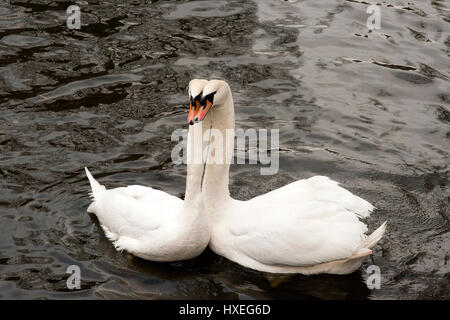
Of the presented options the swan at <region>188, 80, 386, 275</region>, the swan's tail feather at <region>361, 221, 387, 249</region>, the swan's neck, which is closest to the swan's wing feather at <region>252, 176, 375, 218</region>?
the swan at <region>188, 80, 386, 275</region>

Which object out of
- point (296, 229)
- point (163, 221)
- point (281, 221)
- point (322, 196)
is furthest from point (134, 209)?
point (322, 196)

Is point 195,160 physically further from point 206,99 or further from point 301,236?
point 301,236

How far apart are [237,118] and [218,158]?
123 inches

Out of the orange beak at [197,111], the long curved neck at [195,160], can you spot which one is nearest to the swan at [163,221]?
the long curved neck at [195,160]

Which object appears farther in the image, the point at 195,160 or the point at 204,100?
the point at 195,160

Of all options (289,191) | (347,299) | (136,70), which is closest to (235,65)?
(136,70)

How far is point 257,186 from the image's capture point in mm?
9094

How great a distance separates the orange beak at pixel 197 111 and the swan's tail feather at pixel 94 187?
1.77m

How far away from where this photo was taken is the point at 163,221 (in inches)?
294

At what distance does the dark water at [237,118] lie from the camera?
24.3ft

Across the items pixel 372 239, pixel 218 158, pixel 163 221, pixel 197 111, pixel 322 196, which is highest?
pixel 197 111

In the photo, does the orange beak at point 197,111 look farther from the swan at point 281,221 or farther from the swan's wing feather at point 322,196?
the swan's wing feather at point 322,196

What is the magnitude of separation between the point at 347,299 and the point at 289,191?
1.24 metres

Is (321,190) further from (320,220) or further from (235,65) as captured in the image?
(235,65)
